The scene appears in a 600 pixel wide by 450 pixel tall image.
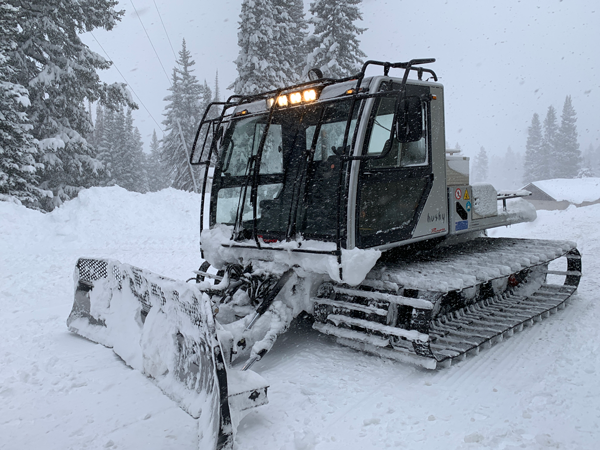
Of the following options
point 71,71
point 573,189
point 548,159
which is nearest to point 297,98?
point 71,71

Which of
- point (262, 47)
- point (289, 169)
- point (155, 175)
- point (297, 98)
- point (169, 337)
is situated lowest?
point (169, 337)

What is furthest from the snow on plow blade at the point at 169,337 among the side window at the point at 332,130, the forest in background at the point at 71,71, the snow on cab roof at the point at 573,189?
the snow on cab roof at the point at 573,189

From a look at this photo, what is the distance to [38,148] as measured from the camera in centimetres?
1819

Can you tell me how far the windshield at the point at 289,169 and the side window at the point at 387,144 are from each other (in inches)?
9.1

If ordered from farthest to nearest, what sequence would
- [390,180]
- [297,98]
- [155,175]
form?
[155,175], [297,98], [390,180]

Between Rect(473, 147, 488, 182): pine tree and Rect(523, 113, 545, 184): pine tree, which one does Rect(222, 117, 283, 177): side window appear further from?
Rect(473, 147, 488, 182): pine tree

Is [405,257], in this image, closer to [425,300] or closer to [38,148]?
[425,300]

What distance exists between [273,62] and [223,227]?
19874mm

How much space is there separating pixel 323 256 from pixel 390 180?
1101 mm

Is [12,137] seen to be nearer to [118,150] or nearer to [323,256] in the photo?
[323,256]

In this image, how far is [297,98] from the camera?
491 centimetres

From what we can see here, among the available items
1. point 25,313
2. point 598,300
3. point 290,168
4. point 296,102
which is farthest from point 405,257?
point 25,313

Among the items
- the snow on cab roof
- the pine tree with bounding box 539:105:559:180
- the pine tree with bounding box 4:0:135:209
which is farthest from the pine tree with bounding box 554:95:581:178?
the pine tree with bounding box 4:0:135:209

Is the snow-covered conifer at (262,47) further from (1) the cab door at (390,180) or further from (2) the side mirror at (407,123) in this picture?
(2) the side mirror at (407,123)
